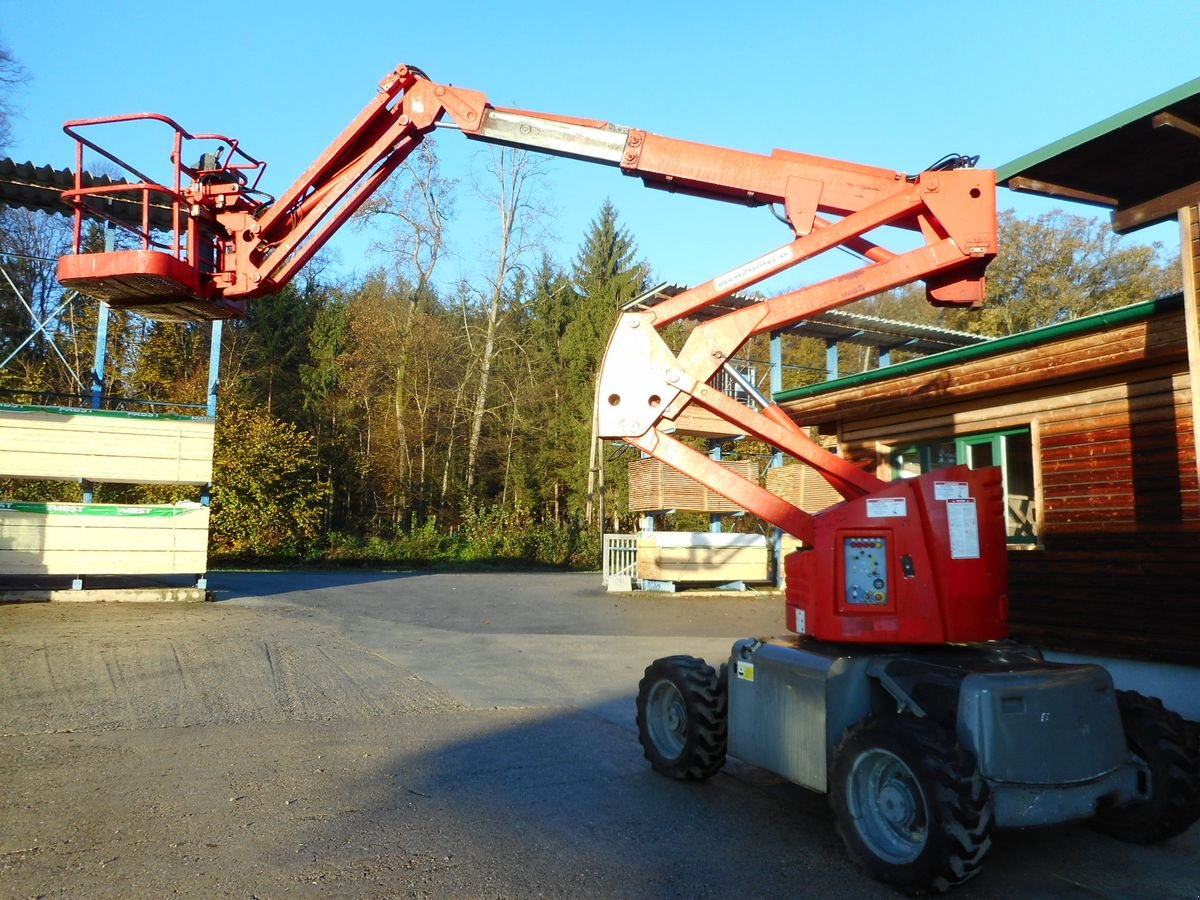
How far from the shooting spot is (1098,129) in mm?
7492

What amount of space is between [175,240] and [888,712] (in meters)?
6.60

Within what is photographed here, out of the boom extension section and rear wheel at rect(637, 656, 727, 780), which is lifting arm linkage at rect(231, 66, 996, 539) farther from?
rear wheel at rect(637, 656, 727, 780)

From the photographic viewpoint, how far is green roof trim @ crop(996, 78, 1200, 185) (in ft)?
22.5

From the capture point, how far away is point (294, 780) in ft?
22.1

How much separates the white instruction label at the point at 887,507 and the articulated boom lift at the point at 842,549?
0.01 m

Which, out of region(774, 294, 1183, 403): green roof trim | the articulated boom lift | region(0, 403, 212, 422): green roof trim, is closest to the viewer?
the articulated boom lift

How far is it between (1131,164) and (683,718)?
20.0 feet

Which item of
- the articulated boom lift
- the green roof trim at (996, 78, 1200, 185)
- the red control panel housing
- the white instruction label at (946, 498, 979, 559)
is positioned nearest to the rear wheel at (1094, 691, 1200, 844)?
the articulated boom lift

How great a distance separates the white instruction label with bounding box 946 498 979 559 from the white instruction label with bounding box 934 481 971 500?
31mm

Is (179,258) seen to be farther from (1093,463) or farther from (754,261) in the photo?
(1093,463)

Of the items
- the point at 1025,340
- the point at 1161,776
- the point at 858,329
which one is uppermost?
the point at 858,329

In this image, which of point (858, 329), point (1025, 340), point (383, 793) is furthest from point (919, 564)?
point (858, 329)

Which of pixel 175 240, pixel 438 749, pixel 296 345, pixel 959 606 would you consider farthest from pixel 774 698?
pixel 296 345

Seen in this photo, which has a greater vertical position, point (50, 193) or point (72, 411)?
point (50, 193)
